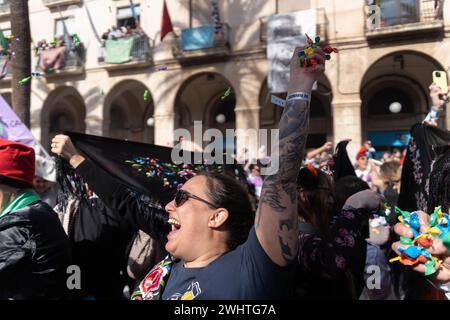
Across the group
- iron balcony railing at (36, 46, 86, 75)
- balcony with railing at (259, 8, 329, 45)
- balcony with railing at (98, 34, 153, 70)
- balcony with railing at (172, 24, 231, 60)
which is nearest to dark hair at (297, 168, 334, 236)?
balcony with railing at (259, 8, 329, 45)

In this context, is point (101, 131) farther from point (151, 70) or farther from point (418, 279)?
point (418, 279)

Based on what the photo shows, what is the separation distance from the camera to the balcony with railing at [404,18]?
11.2 meters

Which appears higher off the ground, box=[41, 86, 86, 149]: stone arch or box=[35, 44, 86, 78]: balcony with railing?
box=[35, 44, 86, 78]: balcony with railing

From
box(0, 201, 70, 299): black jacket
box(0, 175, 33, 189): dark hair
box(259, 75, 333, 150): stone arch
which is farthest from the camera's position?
box(259, 75, 333, 150): stone arch

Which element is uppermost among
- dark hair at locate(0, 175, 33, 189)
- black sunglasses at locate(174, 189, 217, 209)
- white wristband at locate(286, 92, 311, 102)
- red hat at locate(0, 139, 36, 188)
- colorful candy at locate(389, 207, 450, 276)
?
white wristband at locate(286, 92, 311, 102)

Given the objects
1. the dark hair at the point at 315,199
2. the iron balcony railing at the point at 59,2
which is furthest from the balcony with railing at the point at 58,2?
the dark hair at the point at 315,199

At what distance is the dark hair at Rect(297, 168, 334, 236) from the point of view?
1.97 metres

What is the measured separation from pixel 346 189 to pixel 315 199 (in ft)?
1.51

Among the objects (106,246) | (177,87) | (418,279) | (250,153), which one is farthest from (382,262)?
(177,87)

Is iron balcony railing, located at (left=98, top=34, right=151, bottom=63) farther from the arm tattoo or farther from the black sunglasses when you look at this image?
the arm tattoo

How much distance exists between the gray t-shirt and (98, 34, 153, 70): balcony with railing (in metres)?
13.7

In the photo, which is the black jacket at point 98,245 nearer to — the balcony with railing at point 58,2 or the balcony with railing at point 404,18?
the balcony with railing at point 404,18

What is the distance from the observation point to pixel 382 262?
9.24 ft

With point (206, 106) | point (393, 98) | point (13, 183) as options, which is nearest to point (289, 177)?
point (13, 183)
